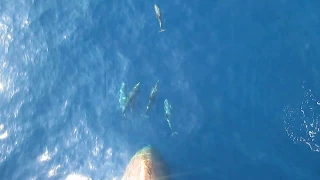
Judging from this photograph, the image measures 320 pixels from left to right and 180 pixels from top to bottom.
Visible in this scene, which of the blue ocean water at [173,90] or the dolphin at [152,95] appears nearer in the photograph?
the blue ocean water at [173,90]

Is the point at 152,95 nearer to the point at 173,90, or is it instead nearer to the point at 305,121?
the point at 173,90

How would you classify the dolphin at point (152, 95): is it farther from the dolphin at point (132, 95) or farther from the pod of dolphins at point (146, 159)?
the dolphin at point (132, 95)

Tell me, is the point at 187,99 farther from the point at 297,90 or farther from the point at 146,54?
the point at 297,90

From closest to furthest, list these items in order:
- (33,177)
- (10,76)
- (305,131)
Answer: (305,131) < (33,177) < (10,76)

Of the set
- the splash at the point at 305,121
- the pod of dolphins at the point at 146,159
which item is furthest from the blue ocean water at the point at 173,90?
the pod of dolphins at the point at 146,159

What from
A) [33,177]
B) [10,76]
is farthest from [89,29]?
[33,177]

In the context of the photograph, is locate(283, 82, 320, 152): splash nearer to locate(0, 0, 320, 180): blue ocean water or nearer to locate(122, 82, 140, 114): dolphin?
locate(0, 0, 320, 180): blue ocean water

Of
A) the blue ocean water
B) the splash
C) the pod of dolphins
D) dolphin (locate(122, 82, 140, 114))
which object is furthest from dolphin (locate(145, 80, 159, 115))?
the splash

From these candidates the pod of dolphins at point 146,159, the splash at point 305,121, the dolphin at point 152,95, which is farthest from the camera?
the dolphin at point 152,95
